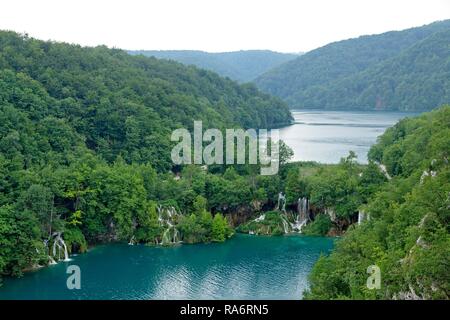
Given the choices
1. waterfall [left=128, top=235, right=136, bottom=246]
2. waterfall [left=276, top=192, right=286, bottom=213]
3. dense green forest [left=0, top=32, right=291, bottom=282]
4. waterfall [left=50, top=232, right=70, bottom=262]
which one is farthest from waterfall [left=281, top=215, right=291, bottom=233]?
waterfall [left=50, top=232, right=70, bottom=262]

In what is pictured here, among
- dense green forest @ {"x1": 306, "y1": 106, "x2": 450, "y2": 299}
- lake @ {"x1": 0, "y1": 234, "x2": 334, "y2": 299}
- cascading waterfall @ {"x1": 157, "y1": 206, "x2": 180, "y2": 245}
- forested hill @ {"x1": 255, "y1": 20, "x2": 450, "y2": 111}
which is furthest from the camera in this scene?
forested hill @ {"x1": 255, "y1": 20, "x2": 450, "y2": 111}

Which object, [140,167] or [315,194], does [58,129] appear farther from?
[315,194]

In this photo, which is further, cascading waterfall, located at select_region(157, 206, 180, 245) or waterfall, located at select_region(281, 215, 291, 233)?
waterfall, located at select_region(281, 215, 291, 233)

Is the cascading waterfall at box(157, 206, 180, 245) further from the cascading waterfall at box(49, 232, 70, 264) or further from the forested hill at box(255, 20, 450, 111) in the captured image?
the forested hill at box(255, 20, 450, 111)

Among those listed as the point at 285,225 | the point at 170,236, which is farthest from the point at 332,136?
the point at 170,236

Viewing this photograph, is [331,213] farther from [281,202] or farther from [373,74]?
[373,74]

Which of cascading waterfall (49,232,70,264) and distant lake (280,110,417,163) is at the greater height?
distant lake (280,110,417,163)
